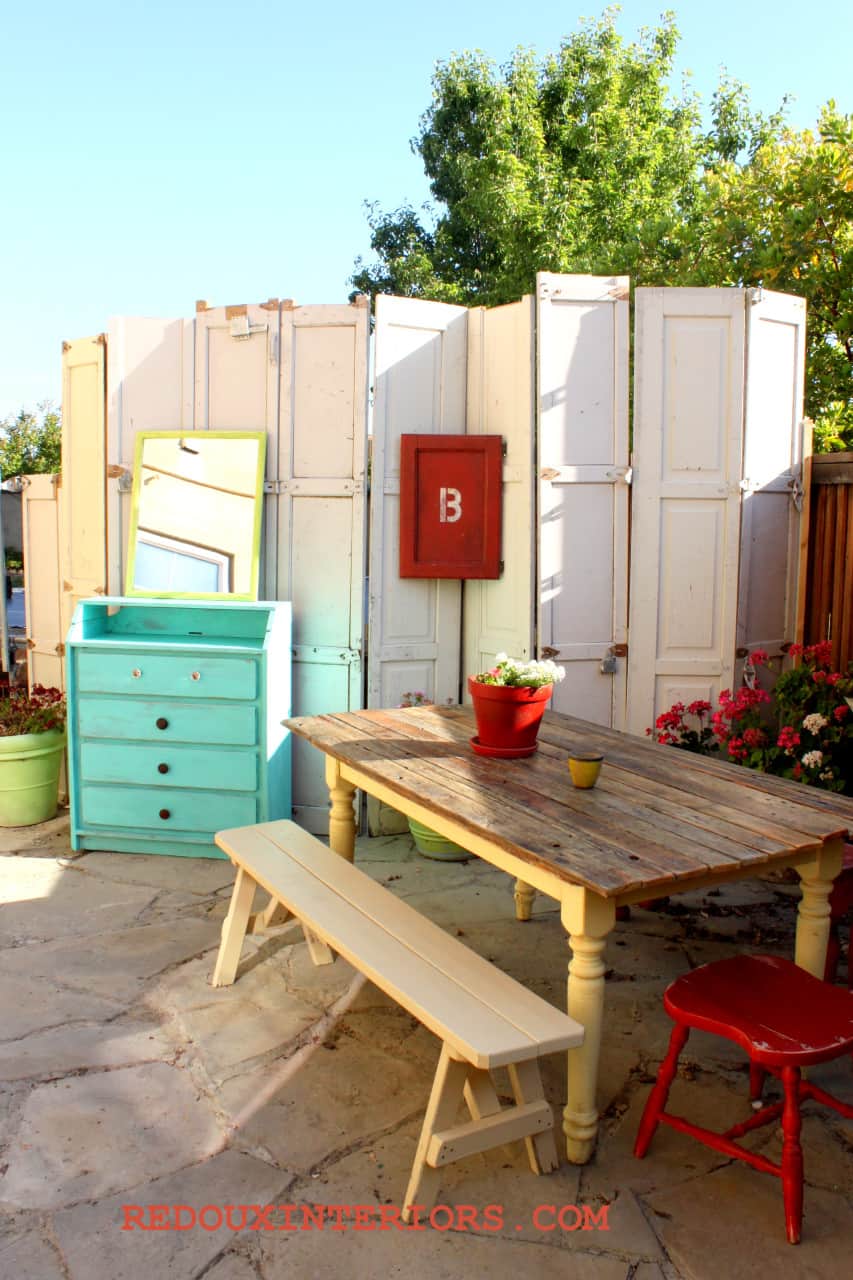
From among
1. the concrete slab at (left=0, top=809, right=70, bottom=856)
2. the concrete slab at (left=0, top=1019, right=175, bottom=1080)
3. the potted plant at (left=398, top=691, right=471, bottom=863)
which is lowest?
the concrete slab at (left=0, top=1019, right=175, bottom=1080)

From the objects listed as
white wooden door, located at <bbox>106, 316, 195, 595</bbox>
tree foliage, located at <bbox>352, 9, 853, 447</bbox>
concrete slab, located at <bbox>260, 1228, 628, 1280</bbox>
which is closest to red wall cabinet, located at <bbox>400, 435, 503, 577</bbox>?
white wooden door, located at <bbox>106, 316, 195, 595</bbox>

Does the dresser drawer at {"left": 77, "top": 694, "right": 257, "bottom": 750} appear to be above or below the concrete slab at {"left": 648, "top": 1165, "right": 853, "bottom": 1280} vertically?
above

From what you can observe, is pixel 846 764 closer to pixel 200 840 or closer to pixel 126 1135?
pixel 200 840

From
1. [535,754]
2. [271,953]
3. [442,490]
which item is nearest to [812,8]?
[442,490]

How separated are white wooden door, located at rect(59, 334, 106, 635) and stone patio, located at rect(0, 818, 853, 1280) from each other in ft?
7.34

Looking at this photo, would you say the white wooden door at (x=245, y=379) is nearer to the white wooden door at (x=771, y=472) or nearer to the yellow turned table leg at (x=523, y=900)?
the yellow turned table leg at (x=523, y=900)

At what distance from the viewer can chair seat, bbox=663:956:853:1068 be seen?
101 inches

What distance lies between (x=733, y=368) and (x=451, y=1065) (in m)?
4.28

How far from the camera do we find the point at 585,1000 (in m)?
2.81

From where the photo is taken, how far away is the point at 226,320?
596 centimetres

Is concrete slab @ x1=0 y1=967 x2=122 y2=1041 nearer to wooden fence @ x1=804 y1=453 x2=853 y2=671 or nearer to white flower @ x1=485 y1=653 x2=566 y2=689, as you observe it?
white flower @ x1=485 y1=653 x2=566 y2=689

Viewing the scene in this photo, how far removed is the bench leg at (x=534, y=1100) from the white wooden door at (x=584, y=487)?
9.93 feet

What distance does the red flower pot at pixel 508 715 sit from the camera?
3.70 metres

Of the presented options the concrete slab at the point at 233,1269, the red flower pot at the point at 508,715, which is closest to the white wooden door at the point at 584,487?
the red flower pot at the point at 508,715
